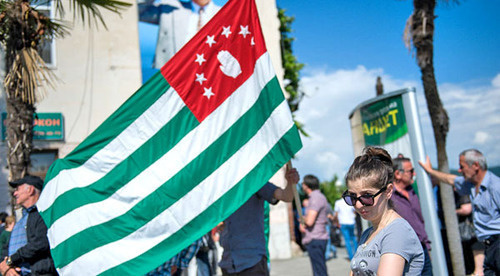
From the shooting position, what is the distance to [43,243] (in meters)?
4.90

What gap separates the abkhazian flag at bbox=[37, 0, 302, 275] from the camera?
15.1 ft

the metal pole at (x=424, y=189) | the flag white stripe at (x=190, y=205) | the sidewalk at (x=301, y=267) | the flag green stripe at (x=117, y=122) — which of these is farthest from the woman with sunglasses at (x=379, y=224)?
the sidewalk at (x=301, y=267)

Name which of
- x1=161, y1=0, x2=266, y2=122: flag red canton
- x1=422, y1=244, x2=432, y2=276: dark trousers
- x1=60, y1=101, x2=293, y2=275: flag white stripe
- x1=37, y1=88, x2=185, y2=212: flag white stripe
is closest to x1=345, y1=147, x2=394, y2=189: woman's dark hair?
x1=60, y1=101, x2=293, y2=275: flag white stripe

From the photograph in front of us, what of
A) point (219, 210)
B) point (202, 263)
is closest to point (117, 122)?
point (219, 210)

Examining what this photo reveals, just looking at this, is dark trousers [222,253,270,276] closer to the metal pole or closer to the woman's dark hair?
the metal pole

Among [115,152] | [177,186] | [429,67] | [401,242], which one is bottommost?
[401,242]

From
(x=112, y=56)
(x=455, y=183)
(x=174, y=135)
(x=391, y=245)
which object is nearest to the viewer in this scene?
(x=391, y=245)

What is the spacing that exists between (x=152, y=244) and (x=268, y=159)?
1327 mm

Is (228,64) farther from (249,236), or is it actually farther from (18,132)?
(18,132)

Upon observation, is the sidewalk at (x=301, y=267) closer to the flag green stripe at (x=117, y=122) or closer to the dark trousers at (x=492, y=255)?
the dark trousers at (x=492, y=255)

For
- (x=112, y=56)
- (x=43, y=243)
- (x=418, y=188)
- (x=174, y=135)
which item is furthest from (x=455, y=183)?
(x=112, y=56)

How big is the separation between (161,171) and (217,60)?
49.2 inches

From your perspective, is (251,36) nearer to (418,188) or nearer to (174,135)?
(174,135)

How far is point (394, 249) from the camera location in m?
2.32
